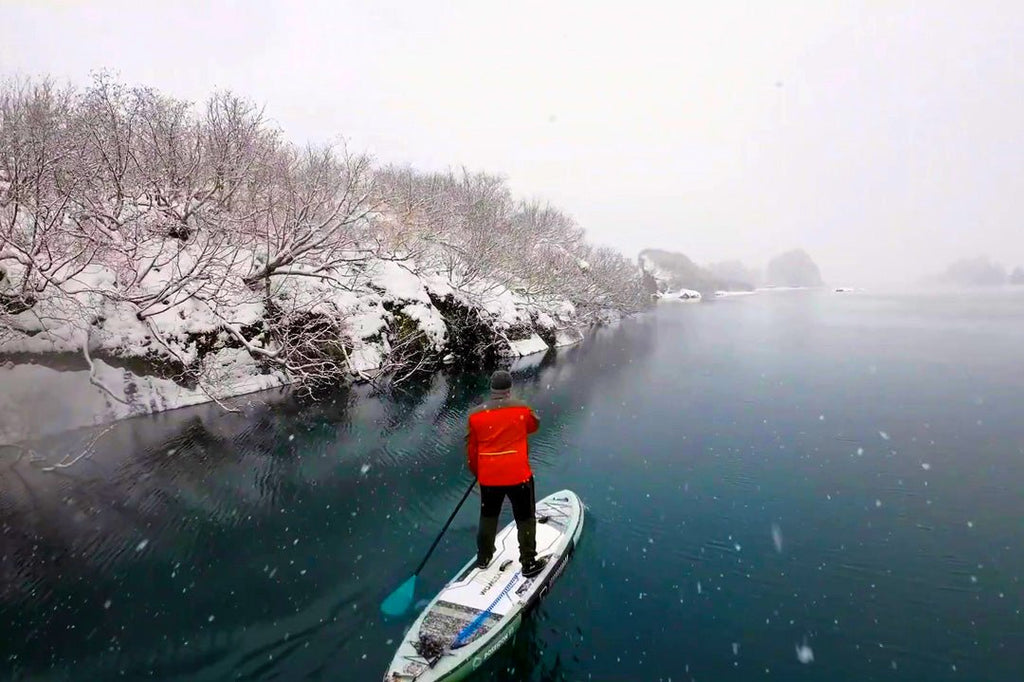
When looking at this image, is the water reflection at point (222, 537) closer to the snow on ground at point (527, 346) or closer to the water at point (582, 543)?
the water at point (582, 543)

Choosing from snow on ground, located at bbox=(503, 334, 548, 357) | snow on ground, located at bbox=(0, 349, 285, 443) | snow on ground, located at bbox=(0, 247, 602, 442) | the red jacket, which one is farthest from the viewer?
snow on ground, located at bbox=(503, 334, 548, 357)

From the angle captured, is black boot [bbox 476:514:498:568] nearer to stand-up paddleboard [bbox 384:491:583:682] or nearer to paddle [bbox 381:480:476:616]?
stand-up paddleboard [bbox 384:491:583:682]

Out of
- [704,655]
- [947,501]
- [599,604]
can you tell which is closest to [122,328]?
[599,604]

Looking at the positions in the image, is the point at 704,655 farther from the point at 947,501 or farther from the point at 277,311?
the point at 277,311

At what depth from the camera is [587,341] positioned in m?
36.2

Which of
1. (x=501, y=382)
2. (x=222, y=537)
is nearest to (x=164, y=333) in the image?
(x=222, y=537)

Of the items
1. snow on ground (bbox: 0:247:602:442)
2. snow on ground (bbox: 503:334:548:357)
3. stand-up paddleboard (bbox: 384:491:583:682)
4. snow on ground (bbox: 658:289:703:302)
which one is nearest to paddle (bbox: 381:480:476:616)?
stand-up paddleboard (bbox: 384:491:583:682)

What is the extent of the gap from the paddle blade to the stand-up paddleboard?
0.55 m

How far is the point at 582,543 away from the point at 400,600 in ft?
9.90

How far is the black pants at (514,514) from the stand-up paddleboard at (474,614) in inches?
10.3

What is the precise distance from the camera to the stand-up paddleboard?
4.93m

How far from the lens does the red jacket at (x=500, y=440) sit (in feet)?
19.5

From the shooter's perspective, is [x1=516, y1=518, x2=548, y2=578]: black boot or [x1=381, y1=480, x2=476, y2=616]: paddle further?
[x1=516, y1=518, x2=548, y2=578]: black boot

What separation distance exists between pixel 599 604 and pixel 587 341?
99.0ft
